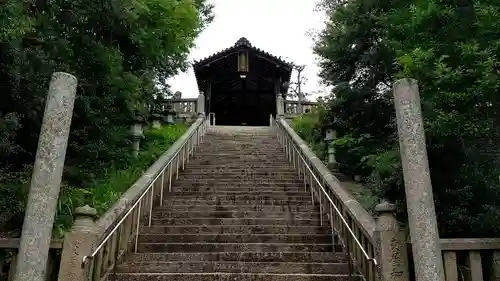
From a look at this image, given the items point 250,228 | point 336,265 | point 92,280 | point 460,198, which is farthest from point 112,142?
point 460,198

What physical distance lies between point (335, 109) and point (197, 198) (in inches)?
144

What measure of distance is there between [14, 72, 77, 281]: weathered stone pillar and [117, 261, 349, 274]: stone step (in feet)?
5.60

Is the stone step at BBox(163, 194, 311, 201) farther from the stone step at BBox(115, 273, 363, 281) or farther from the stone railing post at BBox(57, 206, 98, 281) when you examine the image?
the stone railing post at BBox(57, 206, 98, 281)

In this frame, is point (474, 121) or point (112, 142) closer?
point (474, 121)

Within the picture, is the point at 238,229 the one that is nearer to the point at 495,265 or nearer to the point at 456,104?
the point at 456,104

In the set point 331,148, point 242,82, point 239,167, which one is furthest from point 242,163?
point 242,82

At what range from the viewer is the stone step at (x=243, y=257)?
6.73 metres

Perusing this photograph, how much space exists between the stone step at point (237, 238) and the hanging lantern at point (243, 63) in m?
14.7

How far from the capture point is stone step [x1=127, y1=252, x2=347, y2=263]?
22.1 feet

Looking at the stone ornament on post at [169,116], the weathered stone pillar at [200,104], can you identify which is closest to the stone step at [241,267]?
the stone ornament on post at [169,116]

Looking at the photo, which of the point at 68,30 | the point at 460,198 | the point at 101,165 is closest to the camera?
the point at 460,198

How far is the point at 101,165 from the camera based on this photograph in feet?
30.3

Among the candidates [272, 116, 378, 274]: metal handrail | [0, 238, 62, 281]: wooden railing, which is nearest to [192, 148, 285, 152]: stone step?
[272, 116, 378, 274]: metal handrail

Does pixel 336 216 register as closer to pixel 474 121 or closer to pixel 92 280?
pixel 474 121
